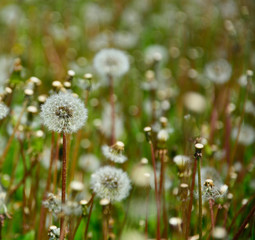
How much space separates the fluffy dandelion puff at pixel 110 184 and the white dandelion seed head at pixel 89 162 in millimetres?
490

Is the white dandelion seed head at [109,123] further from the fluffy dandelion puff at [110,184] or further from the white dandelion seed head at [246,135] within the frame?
the fluffy dandelion puff at [110,184]

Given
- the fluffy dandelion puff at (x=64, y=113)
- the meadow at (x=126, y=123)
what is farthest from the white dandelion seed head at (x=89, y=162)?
the fluffy dandelion puff at (x=64, y=113)

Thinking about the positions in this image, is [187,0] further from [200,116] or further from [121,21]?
[200,116]

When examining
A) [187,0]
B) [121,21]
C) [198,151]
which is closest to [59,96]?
[198,151]

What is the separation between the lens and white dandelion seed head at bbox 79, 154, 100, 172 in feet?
4.65

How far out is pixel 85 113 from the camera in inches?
32.6

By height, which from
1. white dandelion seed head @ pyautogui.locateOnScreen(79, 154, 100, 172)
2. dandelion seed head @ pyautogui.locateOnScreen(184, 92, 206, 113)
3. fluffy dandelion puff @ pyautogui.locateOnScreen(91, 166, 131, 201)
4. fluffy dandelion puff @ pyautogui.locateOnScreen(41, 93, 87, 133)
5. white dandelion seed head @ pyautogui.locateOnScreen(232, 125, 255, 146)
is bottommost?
fluffy dandelion puff @ pyautogui.locateOnScreen(91, 166, 131, 201)

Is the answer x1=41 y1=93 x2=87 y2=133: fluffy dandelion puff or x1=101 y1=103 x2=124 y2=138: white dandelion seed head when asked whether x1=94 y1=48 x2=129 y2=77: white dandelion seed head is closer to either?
x1=101 y1=103 x2=124 y2=138: white dandelion seed head

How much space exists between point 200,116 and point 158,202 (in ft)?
2.89

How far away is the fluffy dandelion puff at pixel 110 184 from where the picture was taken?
2.89 feet

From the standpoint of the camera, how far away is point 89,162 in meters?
1.44

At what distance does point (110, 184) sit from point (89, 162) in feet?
1.80

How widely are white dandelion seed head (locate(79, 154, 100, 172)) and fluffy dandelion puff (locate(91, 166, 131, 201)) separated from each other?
1.61 feet

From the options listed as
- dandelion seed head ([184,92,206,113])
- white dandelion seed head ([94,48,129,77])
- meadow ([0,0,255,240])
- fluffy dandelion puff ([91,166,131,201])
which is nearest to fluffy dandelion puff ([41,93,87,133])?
meadow ([0,0,255,240])
